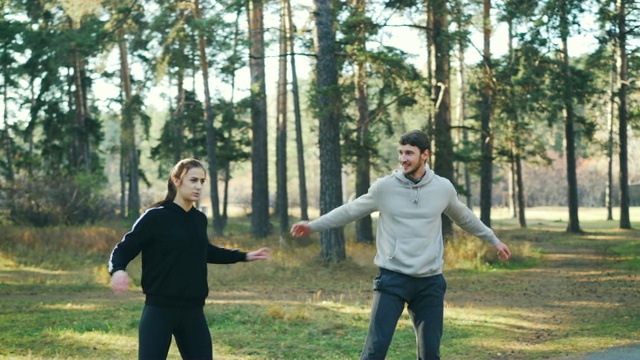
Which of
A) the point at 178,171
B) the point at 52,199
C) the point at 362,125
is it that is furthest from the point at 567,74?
the point at 178,171

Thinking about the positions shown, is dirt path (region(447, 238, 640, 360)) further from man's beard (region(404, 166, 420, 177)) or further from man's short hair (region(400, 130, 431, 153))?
man's short hair (region(400, 130, 431, 153))

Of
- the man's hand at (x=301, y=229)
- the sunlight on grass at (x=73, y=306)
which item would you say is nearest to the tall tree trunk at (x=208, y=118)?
the sunlight on grass at (x=73, y=306)

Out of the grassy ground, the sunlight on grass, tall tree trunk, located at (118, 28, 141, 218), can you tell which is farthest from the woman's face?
tall tree trunk, located at (118, 28, 141, 218)

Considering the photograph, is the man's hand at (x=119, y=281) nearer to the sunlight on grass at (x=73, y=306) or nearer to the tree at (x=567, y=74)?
the sunlight on grass at (x=73, y=306)

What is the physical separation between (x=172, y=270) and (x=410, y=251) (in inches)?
70.8

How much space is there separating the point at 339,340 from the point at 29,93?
54.6m

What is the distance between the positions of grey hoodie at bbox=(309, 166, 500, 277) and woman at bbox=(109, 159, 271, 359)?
1.32 meters

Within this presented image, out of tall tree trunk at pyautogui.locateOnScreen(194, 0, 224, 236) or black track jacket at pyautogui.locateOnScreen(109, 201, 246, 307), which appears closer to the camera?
black track jacket at pyautogui.locateOnScreen(109, 201, 246, 307)

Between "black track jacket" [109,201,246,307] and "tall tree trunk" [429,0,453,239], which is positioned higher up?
"tall tree trunk" [429,0,453,239]

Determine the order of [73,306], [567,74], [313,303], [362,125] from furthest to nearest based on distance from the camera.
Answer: [567,74], [362,125], [73,306], [313,303]

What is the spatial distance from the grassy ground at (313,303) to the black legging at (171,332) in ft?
13.2

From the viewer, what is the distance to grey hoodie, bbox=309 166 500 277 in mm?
6531

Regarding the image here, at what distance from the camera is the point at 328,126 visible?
2194 cm

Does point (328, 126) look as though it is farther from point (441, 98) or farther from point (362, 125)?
point (441, 98)
